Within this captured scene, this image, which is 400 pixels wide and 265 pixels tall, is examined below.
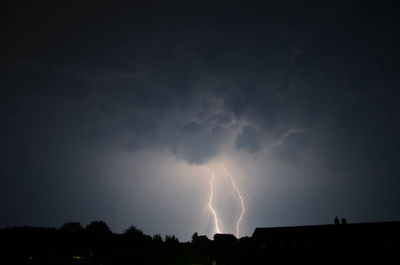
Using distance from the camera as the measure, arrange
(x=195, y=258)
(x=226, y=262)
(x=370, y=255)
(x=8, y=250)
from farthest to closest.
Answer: (x=195, y=258) < (x=226, y=262) < (x=8, y=250) < (x=370, y=255)

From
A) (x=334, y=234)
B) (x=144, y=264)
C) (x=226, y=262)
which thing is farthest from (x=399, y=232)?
(x=144, y=264)

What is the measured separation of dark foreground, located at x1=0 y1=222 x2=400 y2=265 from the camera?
2956cm

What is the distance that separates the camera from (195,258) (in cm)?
5094

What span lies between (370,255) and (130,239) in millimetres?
29029

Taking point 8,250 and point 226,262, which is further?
point 226,262

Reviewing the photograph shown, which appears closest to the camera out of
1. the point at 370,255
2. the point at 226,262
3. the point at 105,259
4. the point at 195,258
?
the point at 370,255

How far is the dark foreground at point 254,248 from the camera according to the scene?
97.0 feet

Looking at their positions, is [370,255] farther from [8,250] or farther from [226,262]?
[8,250]

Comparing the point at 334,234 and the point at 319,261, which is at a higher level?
the point at 334,234

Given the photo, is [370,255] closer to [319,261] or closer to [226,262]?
[319,261]

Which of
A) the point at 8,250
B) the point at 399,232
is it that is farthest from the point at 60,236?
the point at 399,232

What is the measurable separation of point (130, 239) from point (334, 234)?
2633 cm

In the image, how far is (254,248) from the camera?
35.4m

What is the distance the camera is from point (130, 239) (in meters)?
34.4
